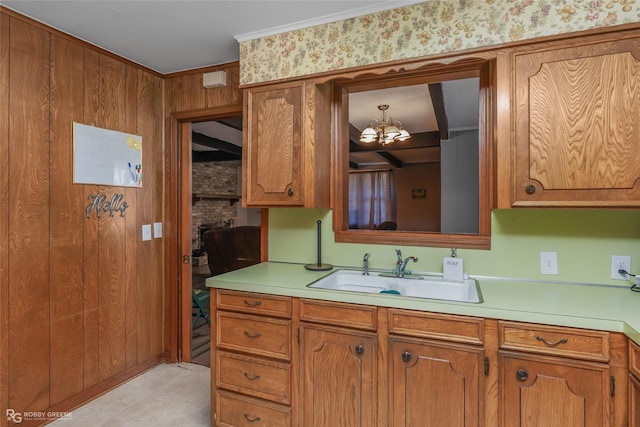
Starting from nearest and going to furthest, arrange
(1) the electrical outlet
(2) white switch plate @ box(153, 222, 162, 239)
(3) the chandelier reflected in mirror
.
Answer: (1) the electrical outlet, (3) the chandelier reflected in mirror, (2) white switch plate @ box(153, 222, 162, 239)

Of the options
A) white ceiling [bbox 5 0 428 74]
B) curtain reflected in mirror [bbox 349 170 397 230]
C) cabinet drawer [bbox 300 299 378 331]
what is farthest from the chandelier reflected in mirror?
cabinet drawer [bbox 300 299 378 331]

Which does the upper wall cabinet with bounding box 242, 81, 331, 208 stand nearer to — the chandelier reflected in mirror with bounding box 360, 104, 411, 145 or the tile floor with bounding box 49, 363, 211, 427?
the chandelier reflected in mirror with bounding box 360, 104, 411, 145

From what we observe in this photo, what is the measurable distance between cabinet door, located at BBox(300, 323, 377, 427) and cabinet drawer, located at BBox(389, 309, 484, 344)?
143mm

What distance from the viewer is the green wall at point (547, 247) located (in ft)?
5.77

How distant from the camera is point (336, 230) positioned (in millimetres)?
2336

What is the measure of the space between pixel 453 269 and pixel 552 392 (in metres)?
0.71

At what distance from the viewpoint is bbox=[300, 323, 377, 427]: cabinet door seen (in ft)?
5.35

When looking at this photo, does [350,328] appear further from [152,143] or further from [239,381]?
[152,143]

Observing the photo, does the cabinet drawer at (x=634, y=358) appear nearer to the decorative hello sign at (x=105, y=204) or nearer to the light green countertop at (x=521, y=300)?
the light green countertop at (x=521, y=300)

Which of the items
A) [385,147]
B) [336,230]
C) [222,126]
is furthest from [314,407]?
[222,126]

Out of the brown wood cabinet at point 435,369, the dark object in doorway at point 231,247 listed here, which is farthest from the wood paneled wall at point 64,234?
the brown wood cabinet at point 435,369

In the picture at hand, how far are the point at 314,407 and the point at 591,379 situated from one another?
1.15 meters

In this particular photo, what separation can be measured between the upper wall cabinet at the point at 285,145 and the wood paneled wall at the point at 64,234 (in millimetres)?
1054

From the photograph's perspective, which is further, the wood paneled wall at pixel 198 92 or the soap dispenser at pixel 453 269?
the wood paneled wall at pixel 198 92
